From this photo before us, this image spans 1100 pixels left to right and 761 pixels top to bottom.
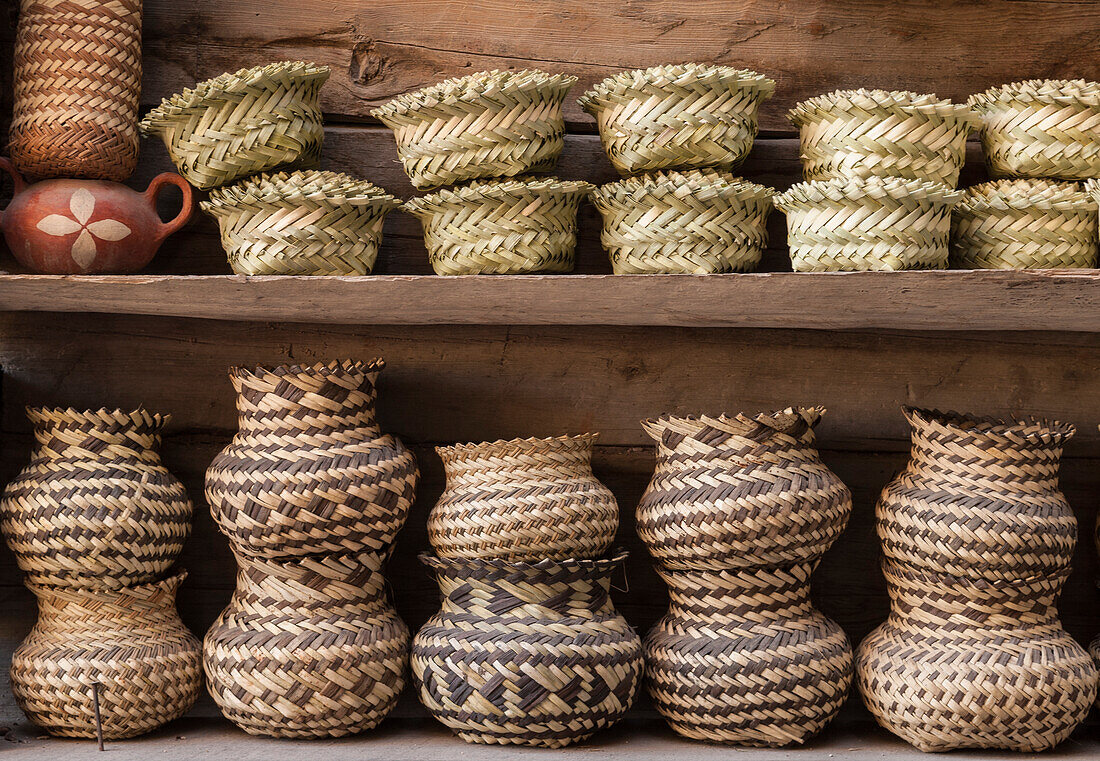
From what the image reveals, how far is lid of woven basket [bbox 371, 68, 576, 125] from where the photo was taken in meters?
1.45

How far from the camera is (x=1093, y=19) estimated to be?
5.48 ft

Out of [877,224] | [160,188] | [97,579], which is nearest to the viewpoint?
[877,224]

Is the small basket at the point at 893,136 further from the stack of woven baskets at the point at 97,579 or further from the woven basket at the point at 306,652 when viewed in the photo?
the stack of woven baskets at the point at 97,579

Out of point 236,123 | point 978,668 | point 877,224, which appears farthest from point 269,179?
point 978,668

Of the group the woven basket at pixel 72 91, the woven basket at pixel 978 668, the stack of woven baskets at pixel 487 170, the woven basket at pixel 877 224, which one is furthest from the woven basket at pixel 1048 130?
the woven basket at pixel 72 91

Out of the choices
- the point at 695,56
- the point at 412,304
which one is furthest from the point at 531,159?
the point at 695,56

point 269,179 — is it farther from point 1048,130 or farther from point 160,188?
point 1048,130

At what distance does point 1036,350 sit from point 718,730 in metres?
0.85

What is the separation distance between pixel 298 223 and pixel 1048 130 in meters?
1.13

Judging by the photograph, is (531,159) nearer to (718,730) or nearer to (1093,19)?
(718,730)

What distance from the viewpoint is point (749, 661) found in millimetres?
1419

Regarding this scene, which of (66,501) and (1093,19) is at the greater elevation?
(1093,19)

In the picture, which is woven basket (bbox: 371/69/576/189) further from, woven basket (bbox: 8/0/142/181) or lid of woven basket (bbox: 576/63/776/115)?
woven basket (bbox: 8/0/142/181)

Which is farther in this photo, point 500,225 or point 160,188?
point 160,188
